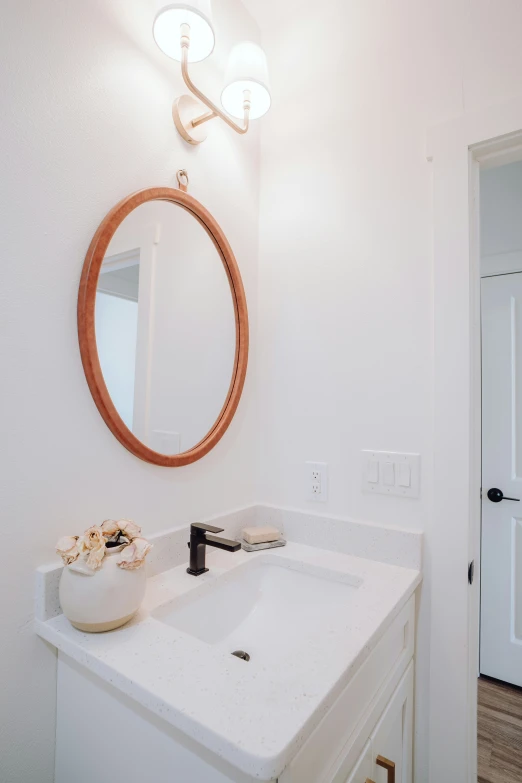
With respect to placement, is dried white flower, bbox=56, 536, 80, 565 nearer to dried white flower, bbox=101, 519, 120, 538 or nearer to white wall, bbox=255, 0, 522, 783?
dried white flower, bbox=101, 519, 120, 538

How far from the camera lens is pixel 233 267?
51.3 inches

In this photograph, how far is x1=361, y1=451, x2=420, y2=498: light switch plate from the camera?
1.14m

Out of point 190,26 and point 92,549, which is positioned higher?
point 190,26

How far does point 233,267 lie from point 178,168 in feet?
1.01

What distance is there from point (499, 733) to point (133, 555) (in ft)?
6.08

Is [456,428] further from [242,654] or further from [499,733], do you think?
[499,733]

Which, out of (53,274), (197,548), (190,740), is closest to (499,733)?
(197,548)

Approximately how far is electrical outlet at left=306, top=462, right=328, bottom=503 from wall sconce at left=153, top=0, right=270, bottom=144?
1.00 metres

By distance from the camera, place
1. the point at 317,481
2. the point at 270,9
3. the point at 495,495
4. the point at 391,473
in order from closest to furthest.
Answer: the point at 391,473 < the point at 317,481 < the point at 270,9 < the point at 495,495

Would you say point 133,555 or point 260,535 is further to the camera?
point 260,535

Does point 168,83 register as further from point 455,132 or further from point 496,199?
point 496,199

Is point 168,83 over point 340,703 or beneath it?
over

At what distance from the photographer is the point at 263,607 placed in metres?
1.13

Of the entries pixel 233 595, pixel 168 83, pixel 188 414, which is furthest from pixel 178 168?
pixel 233 595
